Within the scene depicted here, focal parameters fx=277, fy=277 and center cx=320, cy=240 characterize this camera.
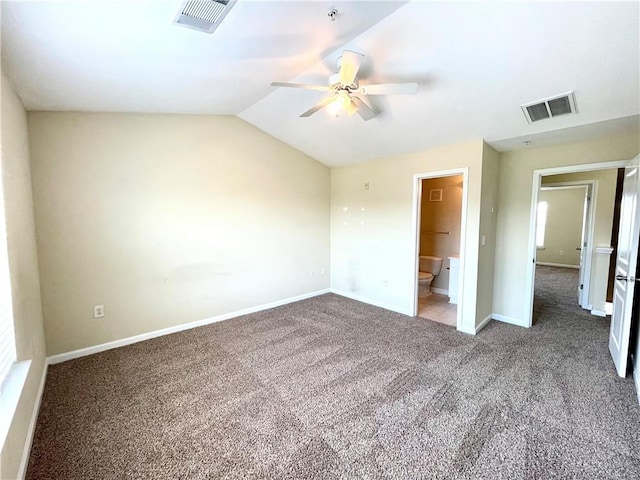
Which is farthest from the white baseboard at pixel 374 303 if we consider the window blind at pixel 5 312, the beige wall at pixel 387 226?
the window blind at pixel 5 312

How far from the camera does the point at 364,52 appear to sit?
215 centimetres

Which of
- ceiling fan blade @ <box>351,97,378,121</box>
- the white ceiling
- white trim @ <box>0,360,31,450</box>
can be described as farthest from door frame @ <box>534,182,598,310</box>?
→ white trim @ <box>0,360,31,450</box>

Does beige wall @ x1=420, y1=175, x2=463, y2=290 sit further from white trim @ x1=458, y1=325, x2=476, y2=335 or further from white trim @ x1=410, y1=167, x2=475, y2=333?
white trim @ x1=458, y1=325, x2=476, y2=335

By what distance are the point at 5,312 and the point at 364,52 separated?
9.57ft

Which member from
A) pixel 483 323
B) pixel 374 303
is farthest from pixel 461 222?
pixel 374 303

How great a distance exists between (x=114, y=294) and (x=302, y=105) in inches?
114

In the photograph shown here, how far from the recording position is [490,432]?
1.80 m

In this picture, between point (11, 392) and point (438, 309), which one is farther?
point (438, 309)

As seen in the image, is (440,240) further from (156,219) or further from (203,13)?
(203,13)

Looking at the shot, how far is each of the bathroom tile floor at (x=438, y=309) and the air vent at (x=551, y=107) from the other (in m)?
2.47

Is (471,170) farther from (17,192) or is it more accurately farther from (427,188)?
(17,192)

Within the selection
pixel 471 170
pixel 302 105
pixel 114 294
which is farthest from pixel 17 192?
pixel 471 170

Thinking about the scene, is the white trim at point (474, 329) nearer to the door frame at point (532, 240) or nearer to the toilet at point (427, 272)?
the door frame at point (532, 240)

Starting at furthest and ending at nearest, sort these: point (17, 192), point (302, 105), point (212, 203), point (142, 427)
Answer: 1. point (212, 203)
2. point (302, 105)
3. point (17, 192)
4. point (142, 427)
